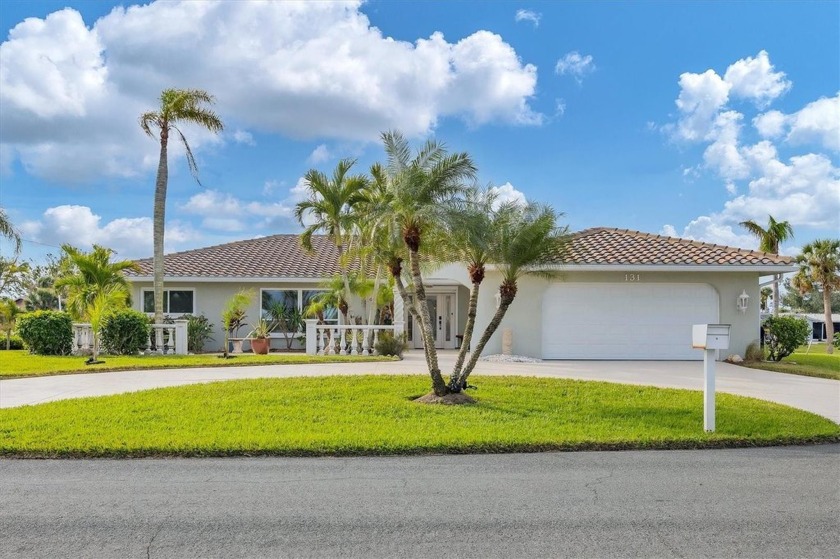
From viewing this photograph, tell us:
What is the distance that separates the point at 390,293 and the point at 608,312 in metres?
7.02

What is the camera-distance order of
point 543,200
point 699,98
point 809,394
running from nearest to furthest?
point 543,200 → point 809,394 → point 699,98

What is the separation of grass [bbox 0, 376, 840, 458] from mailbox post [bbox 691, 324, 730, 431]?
25 cm

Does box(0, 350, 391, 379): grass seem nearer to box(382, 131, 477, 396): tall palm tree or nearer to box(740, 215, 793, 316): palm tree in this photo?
box(382, 131, 477, 396): tall palm tree

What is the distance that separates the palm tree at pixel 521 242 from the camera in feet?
32.2

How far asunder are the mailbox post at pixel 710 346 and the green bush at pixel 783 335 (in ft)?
41.5

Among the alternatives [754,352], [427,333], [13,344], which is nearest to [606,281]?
[754,352]

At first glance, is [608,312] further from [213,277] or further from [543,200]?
[213,277]

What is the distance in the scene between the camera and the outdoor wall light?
17.6 meters

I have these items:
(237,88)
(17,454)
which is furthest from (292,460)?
(237,88)

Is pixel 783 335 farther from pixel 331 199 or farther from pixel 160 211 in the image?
pixel 160 211

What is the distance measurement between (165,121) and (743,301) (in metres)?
18.8

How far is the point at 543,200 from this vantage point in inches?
412

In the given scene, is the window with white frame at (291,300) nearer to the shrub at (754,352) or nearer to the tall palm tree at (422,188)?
the tall palm tree at (422,188)

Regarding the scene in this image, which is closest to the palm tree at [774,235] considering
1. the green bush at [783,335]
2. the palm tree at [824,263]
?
the palm tree at [824,263]
